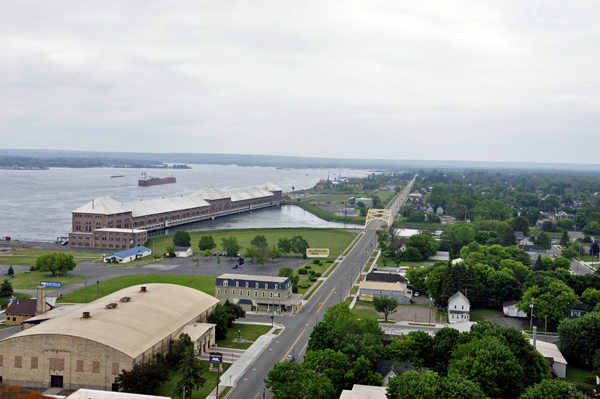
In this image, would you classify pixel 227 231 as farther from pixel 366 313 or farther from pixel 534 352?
pixel 534 352

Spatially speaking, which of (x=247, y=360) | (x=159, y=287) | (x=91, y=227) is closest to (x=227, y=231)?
(x=91, y=227)

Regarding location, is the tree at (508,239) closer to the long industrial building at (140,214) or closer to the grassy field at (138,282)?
the grassy field at (138,282)

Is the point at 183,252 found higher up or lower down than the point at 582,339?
lower down

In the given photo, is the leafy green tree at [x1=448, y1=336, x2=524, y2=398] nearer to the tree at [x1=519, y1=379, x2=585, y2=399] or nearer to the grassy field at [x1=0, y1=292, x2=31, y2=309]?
the tree at [x1=519, y1=379, x2=585, y2=399]

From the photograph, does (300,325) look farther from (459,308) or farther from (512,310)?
(512,310)

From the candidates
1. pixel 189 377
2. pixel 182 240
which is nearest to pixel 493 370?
pixel 189 377
